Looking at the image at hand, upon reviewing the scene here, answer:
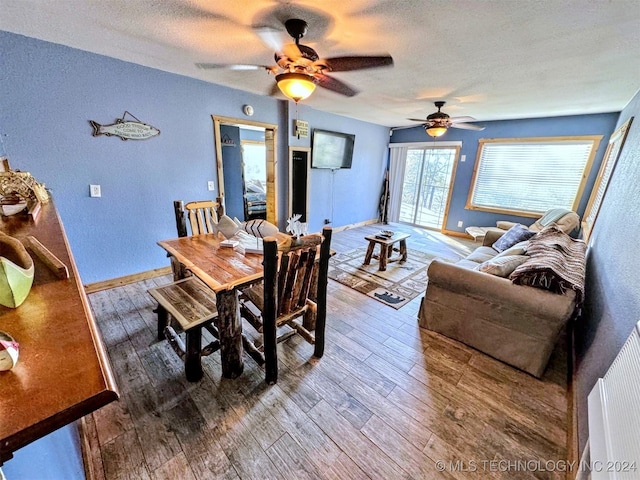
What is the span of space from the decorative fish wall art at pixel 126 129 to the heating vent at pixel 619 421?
12.3 ft

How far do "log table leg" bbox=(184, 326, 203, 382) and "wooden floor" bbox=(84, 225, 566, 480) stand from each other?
0.06 meters

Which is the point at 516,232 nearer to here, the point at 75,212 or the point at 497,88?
the point at 497,88

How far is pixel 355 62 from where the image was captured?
168cm

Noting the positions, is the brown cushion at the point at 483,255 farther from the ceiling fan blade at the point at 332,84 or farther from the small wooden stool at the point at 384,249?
the ceiling fan blade at the point at 332,84

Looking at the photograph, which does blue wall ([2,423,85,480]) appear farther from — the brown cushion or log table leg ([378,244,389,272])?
the brown cushion

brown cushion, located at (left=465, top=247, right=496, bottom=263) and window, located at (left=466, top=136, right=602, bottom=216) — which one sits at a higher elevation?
window, located at (left=466, top=136, right=602, bottom=216)

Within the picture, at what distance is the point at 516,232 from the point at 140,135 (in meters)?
4.41

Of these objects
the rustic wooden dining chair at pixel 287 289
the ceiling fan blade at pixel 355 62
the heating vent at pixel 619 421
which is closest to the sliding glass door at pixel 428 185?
the ceiling fan blade at pixel 355 62

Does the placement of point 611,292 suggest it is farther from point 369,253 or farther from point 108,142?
point 108,142

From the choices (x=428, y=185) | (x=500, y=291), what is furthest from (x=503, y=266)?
(x=428, y=185)

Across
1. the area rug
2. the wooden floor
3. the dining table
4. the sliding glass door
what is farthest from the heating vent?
the sliding glass door

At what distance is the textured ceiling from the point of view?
152cm

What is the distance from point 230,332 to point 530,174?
5.54 meters

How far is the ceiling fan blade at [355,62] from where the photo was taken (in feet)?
5.25
